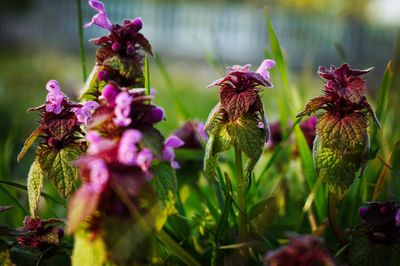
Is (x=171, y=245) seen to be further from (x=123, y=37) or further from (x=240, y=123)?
(x=123, y=37)

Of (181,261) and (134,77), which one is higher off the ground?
(134,77)

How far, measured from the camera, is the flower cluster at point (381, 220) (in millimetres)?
946

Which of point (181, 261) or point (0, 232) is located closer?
point (0, 232)

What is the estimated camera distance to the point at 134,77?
1.00m

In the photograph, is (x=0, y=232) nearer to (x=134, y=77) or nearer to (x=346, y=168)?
(x=134, y=77)

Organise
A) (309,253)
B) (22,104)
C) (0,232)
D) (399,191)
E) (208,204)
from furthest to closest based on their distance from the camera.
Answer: (22,104), (399,191), (208,204), (0,232), (309,253)

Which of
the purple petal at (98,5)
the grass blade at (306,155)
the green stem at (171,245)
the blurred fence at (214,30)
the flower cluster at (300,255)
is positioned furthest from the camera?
the blurred fence at (214,30)

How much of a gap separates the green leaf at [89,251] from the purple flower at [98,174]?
0.27ft

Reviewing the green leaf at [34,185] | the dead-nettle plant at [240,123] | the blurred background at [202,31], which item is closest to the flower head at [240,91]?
the dead-nettle plant at [240,123]

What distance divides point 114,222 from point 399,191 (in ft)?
3.36

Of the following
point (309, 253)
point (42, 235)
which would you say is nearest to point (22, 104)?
point (42, 235)

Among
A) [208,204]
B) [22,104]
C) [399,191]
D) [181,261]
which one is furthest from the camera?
[22,104]

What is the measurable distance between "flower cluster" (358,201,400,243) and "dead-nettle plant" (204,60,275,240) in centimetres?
21

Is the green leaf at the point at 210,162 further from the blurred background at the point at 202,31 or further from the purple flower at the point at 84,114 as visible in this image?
the blurred background at the point at 202,31
